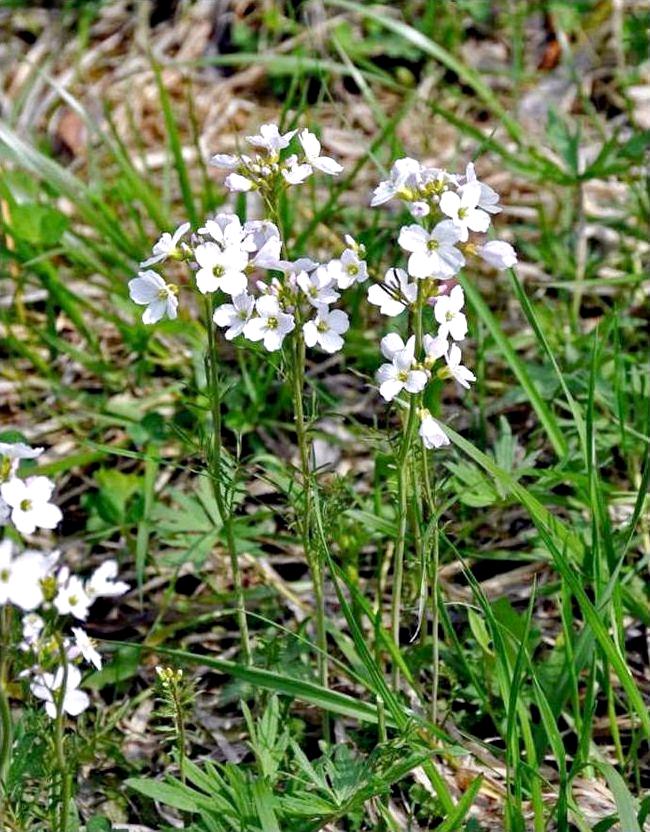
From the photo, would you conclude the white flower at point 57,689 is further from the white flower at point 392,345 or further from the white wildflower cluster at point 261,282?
the white flower at point 392,345

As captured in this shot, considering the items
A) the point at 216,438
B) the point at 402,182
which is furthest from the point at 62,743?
the point at 402,182

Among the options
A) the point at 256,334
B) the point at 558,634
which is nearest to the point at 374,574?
the point at 558,634

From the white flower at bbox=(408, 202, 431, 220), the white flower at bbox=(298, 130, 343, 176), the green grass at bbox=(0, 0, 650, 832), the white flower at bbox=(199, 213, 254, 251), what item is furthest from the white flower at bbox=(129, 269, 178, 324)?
the white flower at bbox=(408, 202, 431, 220)

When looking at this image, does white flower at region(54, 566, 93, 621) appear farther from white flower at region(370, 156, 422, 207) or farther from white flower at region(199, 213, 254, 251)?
white flower at region(370, 156, 422, 207)

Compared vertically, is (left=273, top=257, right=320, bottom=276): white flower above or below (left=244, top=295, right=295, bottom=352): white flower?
above

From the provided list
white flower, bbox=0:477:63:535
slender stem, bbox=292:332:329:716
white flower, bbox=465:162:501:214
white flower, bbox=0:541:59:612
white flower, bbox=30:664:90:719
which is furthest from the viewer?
slender stem, bbox=292:332:329:716

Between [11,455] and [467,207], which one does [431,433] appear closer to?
[467,207]

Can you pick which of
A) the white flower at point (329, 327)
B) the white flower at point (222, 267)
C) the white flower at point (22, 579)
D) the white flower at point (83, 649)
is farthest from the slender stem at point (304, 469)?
the white flower at point (22, 579)
